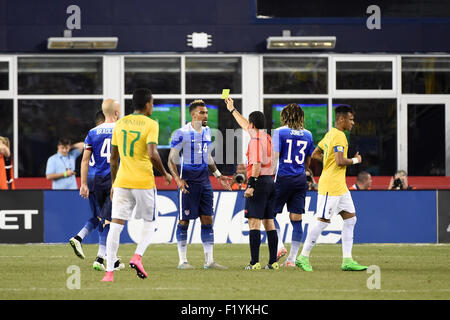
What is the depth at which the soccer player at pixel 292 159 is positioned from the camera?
42.3 ft

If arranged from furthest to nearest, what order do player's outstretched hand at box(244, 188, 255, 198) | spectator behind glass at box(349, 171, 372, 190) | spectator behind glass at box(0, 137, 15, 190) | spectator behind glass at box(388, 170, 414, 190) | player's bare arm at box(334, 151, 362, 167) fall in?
spectator behind glass at box(388, 170, 414, 190) < spectator behind glass at box(349, 171, 372, 190) < spectator behind glass at box(0, 137, 15, 190) < player's outstretched hand at box(244, 188, 255, 198) < player's bare arm at box(334, 151, 362, 167)

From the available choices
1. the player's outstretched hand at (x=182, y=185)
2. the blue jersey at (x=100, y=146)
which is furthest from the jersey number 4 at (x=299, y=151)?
the blue jersey at (x=100, y=146)

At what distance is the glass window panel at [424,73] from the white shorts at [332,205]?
10.7 metres

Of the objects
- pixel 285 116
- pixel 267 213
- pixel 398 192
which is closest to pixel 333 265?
pixel 267 213

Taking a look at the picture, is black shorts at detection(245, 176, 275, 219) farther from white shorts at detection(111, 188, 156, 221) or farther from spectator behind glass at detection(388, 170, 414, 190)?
spectator behind glass at detection(388, 170, 414, 190)

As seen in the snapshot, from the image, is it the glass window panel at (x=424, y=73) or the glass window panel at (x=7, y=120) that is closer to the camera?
the glass window panel at (x=7, y=120)

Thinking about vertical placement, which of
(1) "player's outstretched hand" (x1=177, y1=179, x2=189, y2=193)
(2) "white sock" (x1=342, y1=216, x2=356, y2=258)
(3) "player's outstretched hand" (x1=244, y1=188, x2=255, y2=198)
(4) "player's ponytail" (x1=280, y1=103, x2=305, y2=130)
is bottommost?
(2) "white sock" (x1=342, y1=216, x2=356, y2=258)

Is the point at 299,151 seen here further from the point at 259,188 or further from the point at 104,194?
the point at 104,194

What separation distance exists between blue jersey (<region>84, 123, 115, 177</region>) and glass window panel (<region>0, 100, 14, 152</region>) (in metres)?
9.90

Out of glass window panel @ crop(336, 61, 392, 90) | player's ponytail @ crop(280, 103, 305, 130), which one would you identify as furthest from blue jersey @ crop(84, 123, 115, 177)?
glass window panel @ crop(336, 61, 392, 90)

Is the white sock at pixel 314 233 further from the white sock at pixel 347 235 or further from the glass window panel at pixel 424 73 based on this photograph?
the glass window panel at pixel 424 73

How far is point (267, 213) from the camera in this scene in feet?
42.5

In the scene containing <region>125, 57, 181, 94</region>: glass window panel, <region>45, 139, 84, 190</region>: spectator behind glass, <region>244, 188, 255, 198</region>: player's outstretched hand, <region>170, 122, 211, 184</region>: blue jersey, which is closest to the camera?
<region>244, 188, 255, 198</region>: player's outstretched hand

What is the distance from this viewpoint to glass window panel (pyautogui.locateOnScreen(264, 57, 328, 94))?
2256 cm
